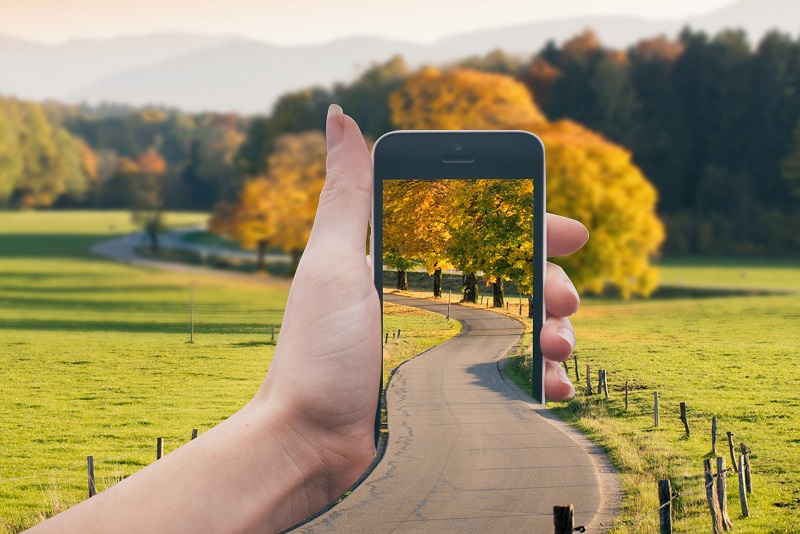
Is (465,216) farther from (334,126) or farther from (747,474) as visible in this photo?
(747,474)

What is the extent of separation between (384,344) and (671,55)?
37761 mm

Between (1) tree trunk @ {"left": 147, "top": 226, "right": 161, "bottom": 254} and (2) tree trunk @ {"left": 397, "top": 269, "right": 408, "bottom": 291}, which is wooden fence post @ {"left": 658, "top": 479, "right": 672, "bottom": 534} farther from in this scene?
(1) tree trunk @ {"left": 147, "top": 226, "right": 161, "bottom": 254}

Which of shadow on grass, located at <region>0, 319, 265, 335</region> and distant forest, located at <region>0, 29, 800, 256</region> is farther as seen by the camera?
distant forest, located at <region>0, 29, 800, 256</region>

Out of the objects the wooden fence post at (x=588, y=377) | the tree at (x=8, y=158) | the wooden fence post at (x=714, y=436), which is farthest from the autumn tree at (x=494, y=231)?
the tree at (x=8, y=158)

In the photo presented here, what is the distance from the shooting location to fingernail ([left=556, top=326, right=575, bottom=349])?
4.04m

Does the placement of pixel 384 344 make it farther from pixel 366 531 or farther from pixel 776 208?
pixel 776 208

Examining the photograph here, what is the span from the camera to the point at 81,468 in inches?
322

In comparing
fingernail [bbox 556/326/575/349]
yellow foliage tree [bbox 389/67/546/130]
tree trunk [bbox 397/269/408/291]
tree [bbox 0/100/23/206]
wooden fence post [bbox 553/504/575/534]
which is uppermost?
yellow foliage tree [bbox 389/67/546/130]

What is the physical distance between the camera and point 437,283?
13.4 feet

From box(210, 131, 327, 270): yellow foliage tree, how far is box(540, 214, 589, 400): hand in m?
16.2

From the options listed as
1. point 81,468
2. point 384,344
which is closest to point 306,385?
point 384,344

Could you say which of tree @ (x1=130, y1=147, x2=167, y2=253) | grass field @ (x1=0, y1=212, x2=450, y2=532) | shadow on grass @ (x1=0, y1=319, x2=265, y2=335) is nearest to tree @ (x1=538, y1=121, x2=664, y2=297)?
grass field @ (x1=0, y1=212, x2=450, y2=532)

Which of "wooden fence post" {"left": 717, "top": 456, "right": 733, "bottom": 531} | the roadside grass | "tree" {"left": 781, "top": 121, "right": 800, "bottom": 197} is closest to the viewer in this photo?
the roadside grass

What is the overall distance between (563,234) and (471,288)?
45 centimetres
